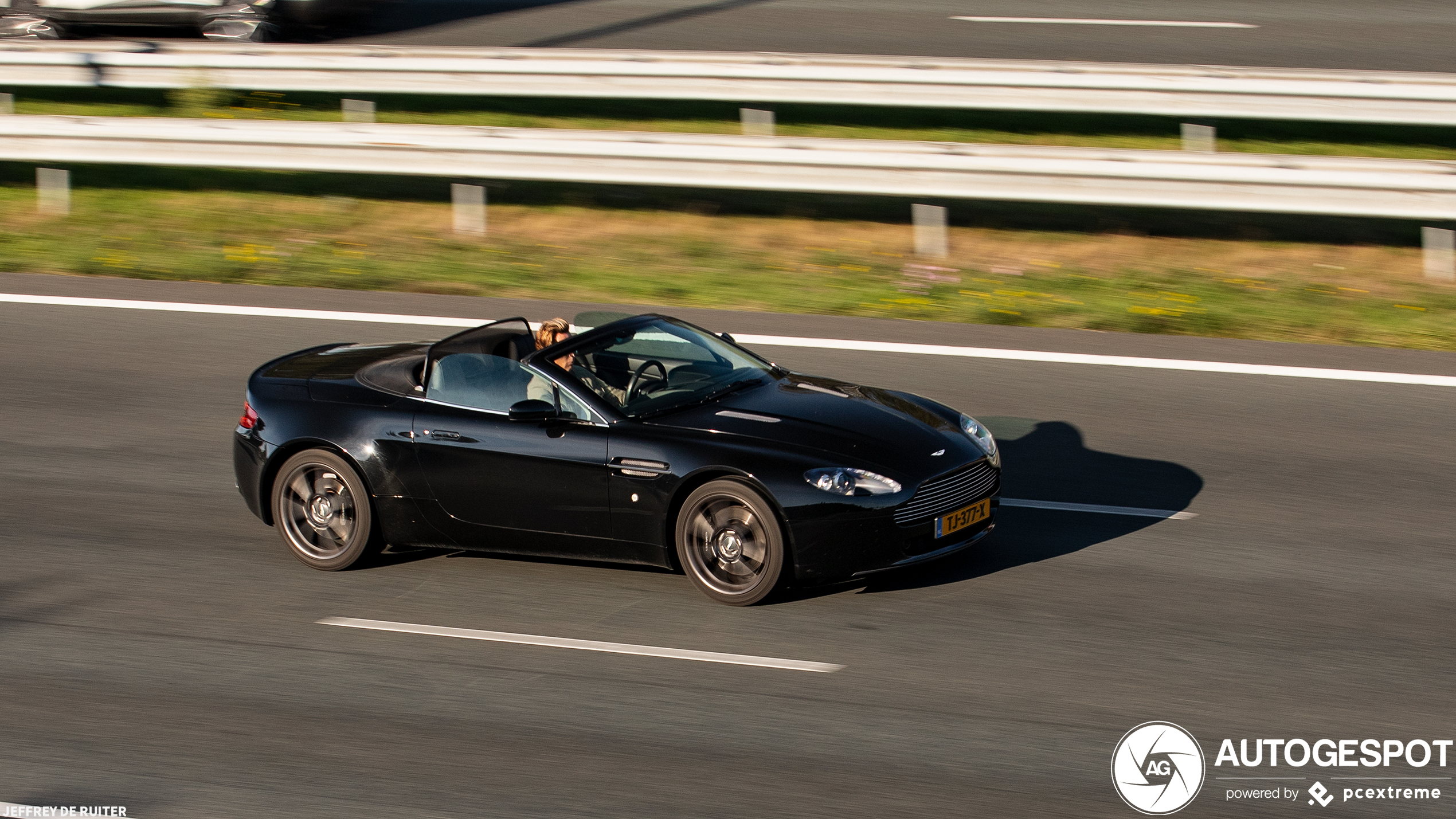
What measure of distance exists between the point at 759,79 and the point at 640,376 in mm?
7455

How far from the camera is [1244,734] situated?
606cm

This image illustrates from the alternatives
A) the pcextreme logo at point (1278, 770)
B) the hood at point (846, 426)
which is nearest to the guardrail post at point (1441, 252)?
the hood at point (846, 426)

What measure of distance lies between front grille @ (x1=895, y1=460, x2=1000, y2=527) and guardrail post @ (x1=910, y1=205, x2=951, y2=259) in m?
5.68

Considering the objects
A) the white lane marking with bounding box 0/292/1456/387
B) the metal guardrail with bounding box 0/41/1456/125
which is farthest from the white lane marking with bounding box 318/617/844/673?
the metal guardrail with bounding box 0/41/1456/125

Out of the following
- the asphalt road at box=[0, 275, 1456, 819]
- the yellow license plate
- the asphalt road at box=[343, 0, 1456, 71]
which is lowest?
the asphalt road at box=[0, 275, 1456, 819]

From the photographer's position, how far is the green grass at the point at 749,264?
12.2 metres

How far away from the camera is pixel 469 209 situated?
14.5 meters

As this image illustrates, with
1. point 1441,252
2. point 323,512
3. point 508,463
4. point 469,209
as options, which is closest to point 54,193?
point 469,209

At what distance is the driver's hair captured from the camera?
8188 millimetres

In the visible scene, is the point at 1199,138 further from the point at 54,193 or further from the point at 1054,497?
the point at 54,193

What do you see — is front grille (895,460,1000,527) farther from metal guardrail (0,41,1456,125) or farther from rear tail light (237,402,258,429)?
metal guardrail (0,41,1456,125)

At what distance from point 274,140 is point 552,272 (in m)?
3.03

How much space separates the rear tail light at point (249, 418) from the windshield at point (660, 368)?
180 cm

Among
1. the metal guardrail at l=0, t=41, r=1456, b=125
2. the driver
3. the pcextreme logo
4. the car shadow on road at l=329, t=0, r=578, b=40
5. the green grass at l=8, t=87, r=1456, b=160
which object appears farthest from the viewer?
the car shadow on road at l=329, t=0, r=578, b=40
